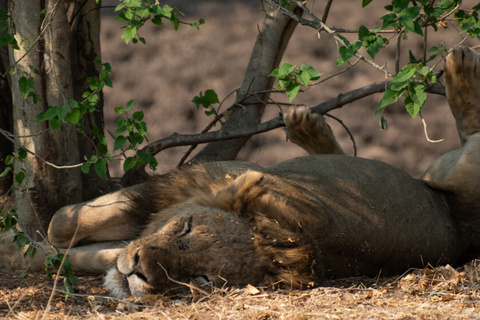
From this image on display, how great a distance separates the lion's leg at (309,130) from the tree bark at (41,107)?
1404 mm

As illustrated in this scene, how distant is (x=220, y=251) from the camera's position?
9.78 ft

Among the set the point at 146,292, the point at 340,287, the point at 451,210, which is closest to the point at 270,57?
the point at 451,210

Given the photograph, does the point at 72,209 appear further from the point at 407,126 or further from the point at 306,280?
the point at 407,126

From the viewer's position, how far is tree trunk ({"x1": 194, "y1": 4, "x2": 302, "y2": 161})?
4.52m

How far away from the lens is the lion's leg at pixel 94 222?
11.8 ft

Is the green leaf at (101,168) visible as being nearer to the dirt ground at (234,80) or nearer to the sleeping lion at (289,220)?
the sleeping lion at (289,220)

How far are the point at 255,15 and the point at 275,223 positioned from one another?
3.46m

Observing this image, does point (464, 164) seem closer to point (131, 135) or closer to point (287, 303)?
point (287, 303)

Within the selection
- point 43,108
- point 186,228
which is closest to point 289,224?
point 186,228

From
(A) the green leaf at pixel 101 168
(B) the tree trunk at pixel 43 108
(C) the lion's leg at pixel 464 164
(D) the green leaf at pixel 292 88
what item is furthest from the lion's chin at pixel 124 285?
(C) the lion's leg at pixel 464 164

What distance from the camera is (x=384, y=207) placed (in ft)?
12.0

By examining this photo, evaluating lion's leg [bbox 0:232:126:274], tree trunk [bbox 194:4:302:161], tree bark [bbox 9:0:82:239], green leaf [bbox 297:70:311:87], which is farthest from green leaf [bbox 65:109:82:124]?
tree trunk [bbox 194:4:302:161]

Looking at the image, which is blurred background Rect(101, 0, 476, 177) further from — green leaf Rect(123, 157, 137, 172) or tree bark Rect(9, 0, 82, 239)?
green leaf Rect(123, 157, 137, 172)

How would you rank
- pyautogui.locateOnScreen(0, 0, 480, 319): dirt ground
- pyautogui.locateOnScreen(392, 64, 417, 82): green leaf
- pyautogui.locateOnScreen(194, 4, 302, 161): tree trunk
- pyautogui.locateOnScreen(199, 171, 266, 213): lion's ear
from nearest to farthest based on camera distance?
pyautogui.locateOnScreen(392, 64, 417, 82): green leaf → pyautogui.locateOnScreen(199, 171, 266, 213): lion's ear → pyautogui.locateOnScreen(194, 4, 302, 161): tree trunk → pyautogui.locateOnScreen(0, 0, 480, 319): dirt ground
